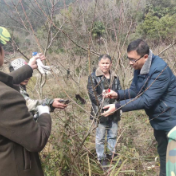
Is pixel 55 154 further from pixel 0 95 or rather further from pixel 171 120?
pixel 0 95

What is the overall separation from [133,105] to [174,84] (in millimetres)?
468

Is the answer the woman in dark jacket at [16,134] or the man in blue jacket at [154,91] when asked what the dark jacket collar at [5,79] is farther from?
the man in blue jacket at [154,91]

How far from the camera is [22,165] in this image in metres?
0.99

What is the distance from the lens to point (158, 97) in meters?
1.66

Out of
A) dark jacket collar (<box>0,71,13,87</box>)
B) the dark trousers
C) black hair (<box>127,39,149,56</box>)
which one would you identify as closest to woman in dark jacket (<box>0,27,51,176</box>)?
dark jacket collar (<box>0,71,13,87</box>)

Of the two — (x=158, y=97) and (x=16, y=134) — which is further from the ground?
(x=16, y=134)

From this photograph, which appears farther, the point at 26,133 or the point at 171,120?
the point at 171,120

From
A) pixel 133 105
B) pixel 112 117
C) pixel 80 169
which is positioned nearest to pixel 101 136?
pixel 112 117

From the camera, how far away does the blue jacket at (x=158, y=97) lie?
1.63 metres

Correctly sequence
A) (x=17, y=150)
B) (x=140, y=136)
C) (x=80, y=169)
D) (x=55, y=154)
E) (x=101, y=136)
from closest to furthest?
(x=17, y=150) < (x=80, y=169) < (x=55, y=154) < (x=101, y=136) < (x=140, y=136)

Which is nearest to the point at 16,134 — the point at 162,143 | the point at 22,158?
the point at 22,158

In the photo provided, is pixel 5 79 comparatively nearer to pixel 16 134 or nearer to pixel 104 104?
pixel 16 134

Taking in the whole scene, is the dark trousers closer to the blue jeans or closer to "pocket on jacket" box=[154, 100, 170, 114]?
"pocket on jacket" box=[154, 100, 170, 114]

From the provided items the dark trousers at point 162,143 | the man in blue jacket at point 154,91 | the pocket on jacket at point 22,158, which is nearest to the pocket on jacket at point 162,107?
the man in blue jacket at point 154,91
